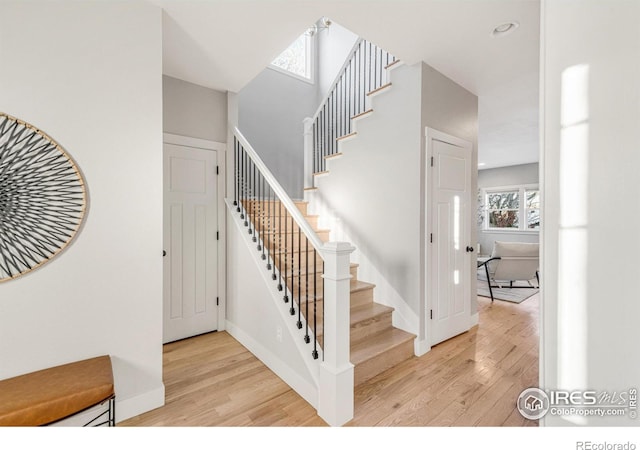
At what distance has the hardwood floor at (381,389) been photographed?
1.83 metres

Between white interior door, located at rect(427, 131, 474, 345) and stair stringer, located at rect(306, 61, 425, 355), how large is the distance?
18 cm

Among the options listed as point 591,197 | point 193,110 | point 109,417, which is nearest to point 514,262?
point 591,197

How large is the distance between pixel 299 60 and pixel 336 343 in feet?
15.9

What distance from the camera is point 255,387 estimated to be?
7.07 feet

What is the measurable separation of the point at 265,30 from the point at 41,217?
1.92 meters

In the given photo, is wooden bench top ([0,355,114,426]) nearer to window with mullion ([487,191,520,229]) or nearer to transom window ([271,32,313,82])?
transom window ([271,32,313,82])

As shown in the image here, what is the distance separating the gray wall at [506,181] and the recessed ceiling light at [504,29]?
6.07 m

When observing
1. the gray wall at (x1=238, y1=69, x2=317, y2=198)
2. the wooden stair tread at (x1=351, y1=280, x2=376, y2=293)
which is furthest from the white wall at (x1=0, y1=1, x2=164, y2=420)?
the gray wall at (x1=238, y1=69, x2=317, y2=198)

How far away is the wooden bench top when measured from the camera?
4.09 ft

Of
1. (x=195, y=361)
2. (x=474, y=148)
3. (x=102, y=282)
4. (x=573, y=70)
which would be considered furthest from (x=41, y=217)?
(x=474, y=148)

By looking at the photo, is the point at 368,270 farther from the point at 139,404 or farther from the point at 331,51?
the point at 331,51

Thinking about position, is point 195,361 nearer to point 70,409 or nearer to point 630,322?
point 70,409

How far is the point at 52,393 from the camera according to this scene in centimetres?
134

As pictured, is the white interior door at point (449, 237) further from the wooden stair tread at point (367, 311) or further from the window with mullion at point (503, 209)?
the window with mullion at point (503, 209)
